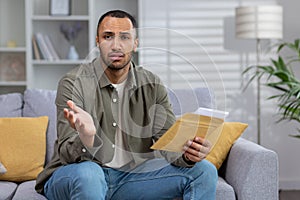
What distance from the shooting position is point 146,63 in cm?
213

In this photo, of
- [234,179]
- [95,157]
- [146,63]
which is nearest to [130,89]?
[146,63]

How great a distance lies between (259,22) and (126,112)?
90.3 inches

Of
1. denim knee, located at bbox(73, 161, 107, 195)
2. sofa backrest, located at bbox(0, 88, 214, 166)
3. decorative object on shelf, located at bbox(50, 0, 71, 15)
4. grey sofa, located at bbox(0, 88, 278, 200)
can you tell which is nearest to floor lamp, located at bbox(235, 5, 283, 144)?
decorative object on shelf, located at bbox(50, 0, 71, 15)

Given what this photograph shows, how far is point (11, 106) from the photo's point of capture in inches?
124

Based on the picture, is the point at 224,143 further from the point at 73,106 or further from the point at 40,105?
the point at 73,106

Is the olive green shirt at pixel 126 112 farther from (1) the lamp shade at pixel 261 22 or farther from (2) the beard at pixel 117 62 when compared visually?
(1) the lamp shade at pixel 261 22

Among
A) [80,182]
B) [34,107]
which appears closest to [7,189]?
[34,107]

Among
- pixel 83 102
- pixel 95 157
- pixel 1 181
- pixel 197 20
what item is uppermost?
pixel 197 20

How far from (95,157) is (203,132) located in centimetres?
42

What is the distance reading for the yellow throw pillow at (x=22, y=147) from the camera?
9.59 ft

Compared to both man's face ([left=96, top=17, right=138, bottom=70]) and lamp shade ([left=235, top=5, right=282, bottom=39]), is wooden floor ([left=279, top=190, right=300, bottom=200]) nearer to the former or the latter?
lamp shade ([left=235, top=5, right=282, bottom=39])

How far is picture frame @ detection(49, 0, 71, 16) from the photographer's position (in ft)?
14.7

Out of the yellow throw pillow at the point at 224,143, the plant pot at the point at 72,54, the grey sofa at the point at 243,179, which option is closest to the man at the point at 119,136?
the grey sofa at the point at 243,179

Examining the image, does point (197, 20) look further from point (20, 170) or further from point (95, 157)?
point (95, 157)
